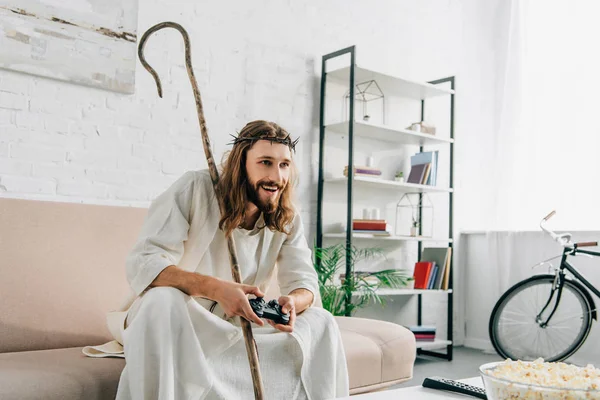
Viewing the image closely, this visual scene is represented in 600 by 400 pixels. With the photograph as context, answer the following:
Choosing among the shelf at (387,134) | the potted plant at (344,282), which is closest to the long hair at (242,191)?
the potted plant at (344,282)

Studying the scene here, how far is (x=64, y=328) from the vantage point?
6.71 ft

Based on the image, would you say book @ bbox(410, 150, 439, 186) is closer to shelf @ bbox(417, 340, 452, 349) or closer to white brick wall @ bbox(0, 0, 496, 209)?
white brick wall @ bbox(0, 0, 496, 209)

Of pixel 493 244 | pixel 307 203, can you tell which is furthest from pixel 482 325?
pixel 307 203

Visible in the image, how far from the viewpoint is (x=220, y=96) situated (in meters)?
3.21

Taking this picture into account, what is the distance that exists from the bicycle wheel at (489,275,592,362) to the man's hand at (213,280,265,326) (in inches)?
110

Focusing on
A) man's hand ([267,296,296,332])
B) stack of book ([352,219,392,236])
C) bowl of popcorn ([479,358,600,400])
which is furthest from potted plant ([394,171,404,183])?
Result: bowl of popcorn ([479,358,600,400])

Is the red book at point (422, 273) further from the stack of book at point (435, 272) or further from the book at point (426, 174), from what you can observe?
the book at point (426, 174)

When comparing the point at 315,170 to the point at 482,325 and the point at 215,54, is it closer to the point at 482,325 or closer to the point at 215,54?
the point at 215,54

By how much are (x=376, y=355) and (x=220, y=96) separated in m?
1.67

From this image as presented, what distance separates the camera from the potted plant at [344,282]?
3.33 meters

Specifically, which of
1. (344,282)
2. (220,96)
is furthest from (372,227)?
(220,96)

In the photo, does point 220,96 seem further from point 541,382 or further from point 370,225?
point 541,382

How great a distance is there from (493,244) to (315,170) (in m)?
1.55

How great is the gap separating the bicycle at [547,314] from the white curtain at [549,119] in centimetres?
31
